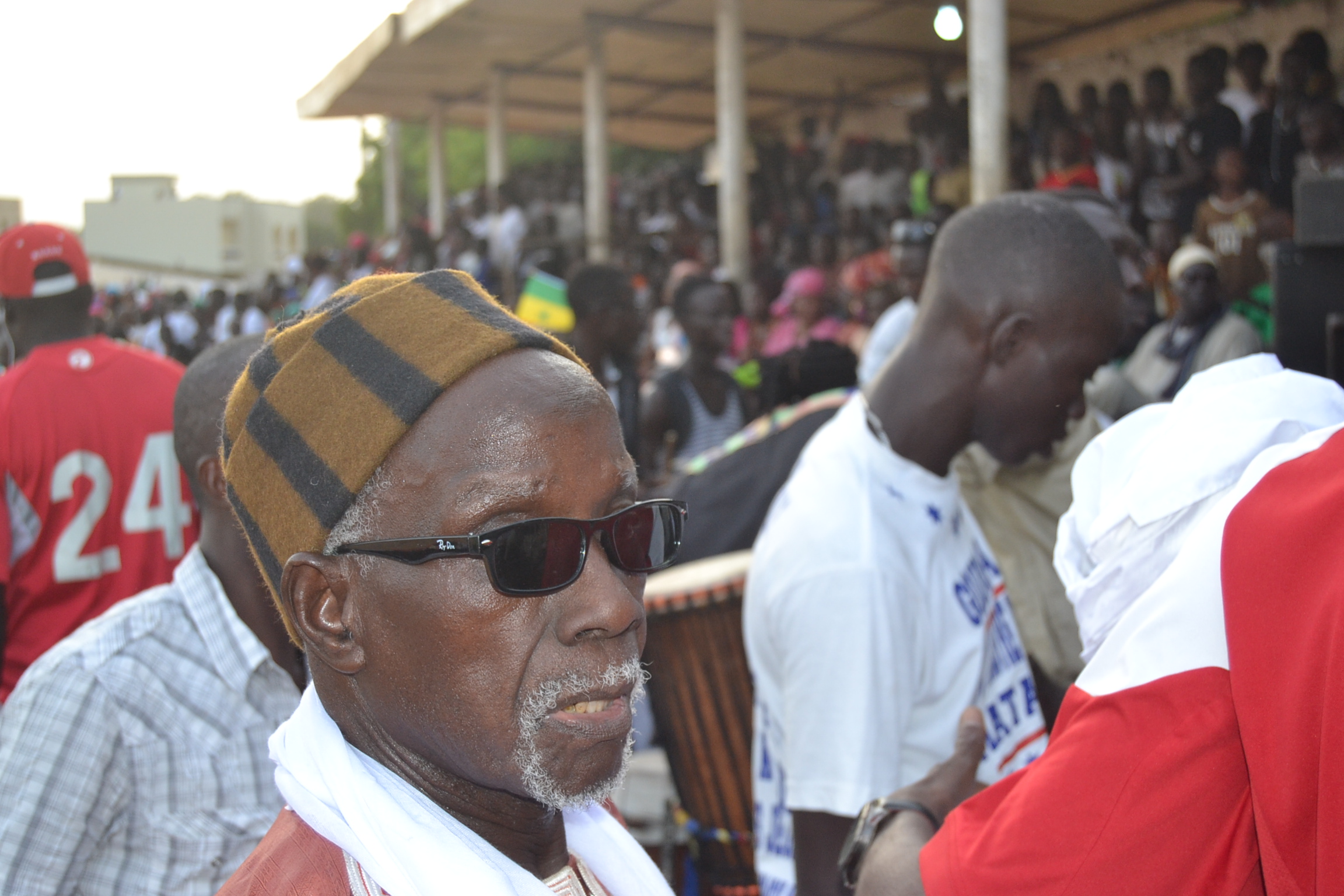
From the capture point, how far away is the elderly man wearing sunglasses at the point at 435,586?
50.4 inches

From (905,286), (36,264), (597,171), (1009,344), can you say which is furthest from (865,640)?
(597,171)

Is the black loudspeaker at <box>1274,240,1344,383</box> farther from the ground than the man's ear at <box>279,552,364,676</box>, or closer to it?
farther from the ground

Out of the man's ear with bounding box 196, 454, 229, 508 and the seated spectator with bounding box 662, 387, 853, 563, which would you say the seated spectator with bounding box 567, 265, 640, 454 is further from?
the man's ear with bounding box 196, 454, 229, 508

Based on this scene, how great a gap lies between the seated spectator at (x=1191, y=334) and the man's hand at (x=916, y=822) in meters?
5.11

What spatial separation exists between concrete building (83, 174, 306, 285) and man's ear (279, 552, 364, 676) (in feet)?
166

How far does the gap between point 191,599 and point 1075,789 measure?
1.59 m

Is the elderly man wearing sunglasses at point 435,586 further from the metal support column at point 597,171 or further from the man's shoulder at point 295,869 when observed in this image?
the metal support column at point 597,171

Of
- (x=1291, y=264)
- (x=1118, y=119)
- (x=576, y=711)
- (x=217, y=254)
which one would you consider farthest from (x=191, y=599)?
(x=217, y=254)

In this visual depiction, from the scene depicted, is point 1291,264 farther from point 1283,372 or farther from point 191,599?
point 191,599

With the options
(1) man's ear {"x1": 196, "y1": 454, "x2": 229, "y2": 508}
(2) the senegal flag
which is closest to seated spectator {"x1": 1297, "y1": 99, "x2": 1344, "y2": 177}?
(2) the senegal flag

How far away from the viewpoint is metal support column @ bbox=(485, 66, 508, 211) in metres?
16.7

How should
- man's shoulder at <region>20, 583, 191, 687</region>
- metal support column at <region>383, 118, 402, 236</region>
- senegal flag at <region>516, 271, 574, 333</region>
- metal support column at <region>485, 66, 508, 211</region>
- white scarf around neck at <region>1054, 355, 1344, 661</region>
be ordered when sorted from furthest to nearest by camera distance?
metal support column at <region>383, 118, 402, 236</region> → metal support column at <region>485, 66, 508, 211</region> → senegal flag at <region>516, 271, 574, 333</region> → man's shoulder at <region>20, 583, 191, 687</region> → white scarf around neck at <region>1054, 355, 1344, 661</region>

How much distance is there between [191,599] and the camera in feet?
7.09

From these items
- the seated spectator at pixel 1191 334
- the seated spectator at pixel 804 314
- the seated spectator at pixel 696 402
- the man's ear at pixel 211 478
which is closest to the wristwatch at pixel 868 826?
the man's ear at pixel 211 478
